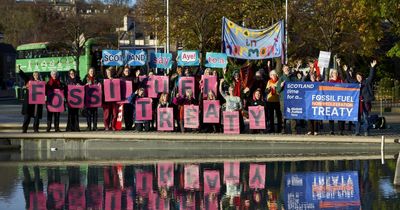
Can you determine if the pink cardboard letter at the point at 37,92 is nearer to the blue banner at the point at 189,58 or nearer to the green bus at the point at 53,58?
the blue banner at the point at 189,58

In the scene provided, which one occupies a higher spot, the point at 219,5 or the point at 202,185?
the point at 219,5

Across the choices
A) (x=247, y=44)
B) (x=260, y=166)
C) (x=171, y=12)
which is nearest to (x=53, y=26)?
(x=171, y=12)

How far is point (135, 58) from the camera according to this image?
2705cm

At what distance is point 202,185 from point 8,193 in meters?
3.31

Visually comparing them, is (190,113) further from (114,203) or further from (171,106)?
(114,203)

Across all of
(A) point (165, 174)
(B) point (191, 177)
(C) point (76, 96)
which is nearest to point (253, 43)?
(C) point (76, 96)

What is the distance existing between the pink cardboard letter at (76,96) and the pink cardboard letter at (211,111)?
11.1 ft

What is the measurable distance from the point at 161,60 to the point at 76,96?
11.0 ft

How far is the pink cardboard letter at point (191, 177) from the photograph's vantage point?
1559 centimetres

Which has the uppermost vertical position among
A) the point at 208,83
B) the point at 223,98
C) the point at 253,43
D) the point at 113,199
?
the point at 253,43

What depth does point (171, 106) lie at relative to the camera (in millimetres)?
24344

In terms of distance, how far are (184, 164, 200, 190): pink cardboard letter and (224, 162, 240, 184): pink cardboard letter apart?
56cm

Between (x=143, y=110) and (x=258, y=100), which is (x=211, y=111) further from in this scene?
(x=143, y=110)

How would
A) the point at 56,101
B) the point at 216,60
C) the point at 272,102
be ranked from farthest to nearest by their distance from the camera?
the point at 216,60
the point at 56,101
the point at 272,102
